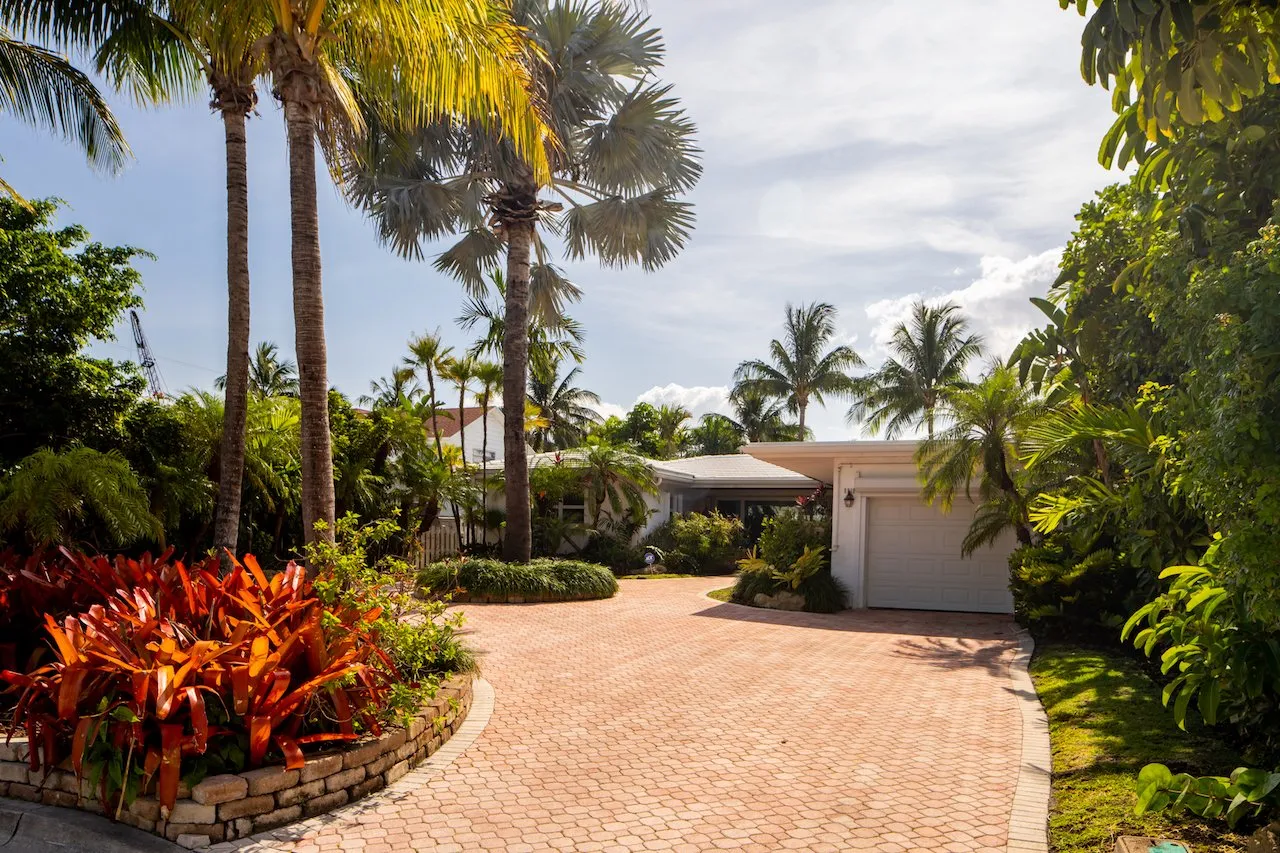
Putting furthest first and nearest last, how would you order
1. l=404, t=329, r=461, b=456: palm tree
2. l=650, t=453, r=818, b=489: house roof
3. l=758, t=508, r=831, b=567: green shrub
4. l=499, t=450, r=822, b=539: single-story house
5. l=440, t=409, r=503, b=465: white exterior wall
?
l=440, t=409, r=503, b=465: white exterior wall < l=650, t=453, r=818, b=489: house roof < l=499, t=450, r=822, b=539: single-story house < l=404, t=329, r=461, b=456: palm tree < l=758, t=508, r=831, b=567: green shrub

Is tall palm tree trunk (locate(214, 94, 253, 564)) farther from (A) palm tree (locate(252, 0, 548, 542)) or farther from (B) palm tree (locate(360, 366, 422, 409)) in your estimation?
(B) palm tree (locate(360, 366, 422, 409))

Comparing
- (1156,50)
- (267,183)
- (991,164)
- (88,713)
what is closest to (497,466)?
(267,183)

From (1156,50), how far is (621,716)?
19.0 feet

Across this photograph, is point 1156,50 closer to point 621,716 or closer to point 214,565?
point 621,716

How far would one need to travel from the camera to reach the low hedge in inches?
538

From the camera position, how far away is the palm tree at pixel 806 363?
3747 cm

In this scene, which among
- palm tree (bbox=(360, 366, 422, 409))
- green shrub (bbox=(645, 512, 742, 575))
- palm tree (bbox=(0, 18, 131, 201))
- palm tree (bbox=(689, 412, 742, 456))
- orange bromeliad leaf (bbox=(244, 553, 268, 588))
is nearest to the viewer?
orange bromeliad leaf (bbox=(244, 553, 268, 588))

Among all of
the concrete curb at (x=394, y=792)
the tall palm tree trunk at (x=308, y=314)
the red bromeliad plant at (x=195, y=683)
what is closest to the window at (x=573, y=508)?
the tall palm tree trunk at (x=308, y=314)

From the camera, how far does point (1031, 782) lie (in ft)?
17.1

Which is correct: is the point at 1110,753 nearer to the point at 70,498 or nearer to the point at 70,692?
the point at 70,692

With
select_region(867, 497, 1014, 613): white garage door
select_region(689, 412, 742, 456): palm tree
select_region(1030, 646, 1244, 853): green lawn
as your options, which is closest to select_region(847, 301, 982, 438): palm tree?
select_region(689, 412, 742, 456): palm tree

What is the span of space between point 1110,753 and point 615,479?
16.3m

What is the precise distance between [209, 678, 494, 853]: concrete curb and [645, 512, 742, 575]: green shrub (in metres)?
14.5

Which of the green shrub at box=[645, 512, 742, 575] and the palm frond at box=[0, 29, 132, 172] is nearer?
the palm frond at box=[0, 29, 132, 172]
